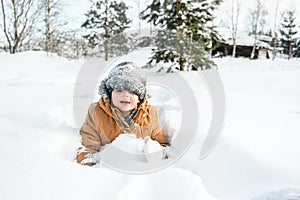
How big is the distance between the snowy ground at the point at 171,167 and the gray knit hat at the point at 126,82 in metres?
0.34

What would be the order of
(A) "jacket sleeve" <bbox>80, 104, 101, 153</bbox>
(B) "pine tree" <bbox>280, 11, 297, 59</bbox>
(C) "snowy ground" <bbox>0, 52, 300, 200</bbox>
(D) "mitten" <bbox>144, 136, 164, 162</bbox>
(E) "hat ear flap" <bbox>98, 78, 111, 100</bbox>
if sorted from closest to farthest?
(C) "snowy ground" <bbox>0, 52, 300, 200</bbox> < (D) "mitten" <bbox>144, 136, 164, 162</bbox> < (A) "jacket sleeve" <bbox>80, 104, 101, 153</bbox> < (E) "hat ear flap" <bbox>98, 78, 111, 100</bbox> < (B) "pine tree" <bbox>280, 11, 297, 59</bbox>

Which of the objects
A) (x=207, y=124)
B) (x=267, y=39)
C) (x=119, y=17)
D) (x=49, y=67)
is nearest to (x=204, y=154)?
(x=207, y=124)

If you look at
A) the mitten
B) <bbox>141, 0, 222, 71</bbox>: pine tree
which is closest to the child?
the mitten

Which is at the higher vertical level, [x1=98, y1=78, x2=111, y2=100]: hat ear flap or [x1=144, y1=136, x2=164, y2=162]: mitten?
[x1=98, y1=78, x2=111, y2=100]: hat ear flap

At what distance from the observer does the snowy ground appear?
87 cm

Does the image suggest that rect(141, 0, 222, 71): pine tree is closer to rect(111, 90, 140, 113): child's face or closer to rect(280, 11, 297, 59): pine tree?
rect(111, 90, 140, 113): child's face

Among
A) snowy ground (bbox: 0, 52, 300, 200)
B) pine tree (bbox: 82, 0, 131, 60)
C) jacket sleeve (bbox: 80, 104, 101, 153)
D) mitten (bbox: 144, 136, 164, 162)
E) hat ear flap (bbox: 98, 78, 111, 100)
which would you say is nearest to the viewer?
snowy ground (bbox: 0, 52, 300, 200)

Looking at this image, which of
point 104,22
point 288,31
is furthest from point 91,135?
point 288,31

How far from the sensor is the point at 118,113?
5.68 ft

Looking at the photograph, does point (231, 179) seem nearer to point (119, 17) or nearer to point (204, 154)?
point (204, 154)

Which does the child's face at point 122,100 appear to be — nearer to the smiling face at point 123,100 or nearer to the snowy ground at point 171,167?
the smiling face at point 123,100

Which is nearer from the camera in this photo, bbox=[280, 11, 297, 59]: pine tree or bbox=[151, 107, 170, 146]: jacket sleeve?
bbox=[151, 107, 170, 146]: jacket sleeve

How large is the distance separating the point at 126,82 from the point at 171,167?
→ 60cm

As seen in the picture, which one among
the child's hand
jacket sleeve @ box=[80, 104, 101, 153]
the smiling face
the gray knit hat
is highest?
the gray knit hat
